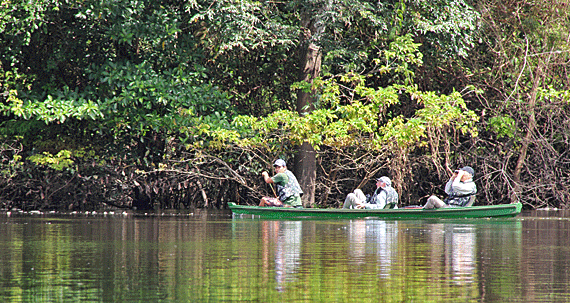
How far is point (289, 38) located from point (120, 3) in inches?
171

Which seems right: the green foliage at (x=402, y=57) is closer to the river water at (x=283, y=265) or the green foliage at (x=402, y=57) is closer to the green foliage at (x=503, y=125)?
the green foliage at (x=503, y=125)

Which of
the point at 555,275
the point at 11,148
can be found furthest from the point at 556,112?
the point at 555,275

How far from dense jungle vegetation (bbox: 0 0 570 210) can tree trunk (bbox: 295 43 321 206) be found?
0.18 feet

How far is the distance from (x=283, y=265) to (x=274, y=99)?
723 inches

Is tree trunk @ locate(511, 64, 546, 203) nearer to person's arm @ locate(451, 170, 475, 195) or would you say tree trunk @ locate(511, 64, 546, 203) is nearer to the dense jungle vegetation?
the dense jungle vegetation

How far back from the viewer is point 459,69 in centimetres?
2561

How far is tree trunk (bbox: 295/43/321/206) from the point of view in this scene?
24688 millimetres

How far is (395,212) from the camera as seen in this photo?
19.2 metres

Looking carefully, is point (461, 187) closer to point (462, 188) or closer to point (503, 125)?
point (462, 188)

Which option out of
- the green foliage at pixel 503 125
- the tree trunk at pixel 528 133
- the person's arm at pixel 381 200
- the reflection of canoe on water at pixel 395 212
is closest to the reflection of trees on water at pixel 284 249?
the reflection of canoe on water at pixel 395 212

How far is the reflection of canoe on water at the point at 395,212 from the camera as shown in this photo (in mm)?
18719

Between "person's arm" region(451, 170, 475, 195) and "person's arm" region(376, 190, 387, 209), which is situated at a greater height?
"person's arm" region(451, 170, 475, 195)

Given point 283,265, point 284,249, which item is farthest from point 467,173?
point 283,265

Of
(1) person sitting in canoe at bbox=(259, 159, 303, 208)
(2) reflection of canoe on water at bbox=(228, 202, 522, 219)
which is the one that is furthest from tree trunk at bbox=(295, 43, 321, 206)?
(2) reflection of canoe on water at bbox=(228, 202, 522, 219)
